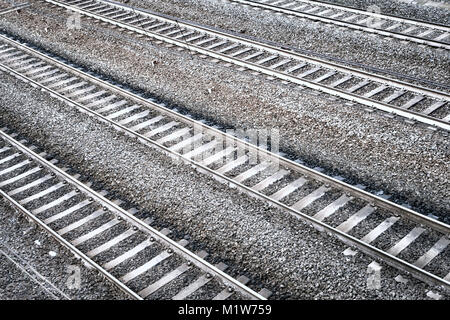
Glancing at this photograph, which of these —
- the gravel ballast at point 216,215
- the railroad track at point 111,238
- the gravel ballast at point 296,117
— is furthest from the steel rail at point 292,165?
the railroad track at point 111,238

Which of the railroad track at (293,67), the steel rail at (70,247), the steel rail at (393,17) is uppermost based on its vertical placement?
the steel rail at (393,17)

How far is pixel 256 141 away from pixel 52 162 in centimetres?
434

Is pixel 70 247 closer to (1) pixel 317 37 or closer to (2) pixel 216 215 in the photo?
(2) pixel 216 215

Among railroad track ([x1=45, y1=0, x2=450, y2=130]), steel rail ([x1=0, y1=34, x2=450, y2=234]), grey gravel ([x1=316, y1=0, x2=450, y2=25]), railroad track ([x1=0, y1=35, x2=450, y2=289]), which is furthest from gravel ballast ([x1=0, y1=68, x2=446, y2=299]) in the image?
grey gravel ([x1=316, y1=0, x2=450, y2=25])

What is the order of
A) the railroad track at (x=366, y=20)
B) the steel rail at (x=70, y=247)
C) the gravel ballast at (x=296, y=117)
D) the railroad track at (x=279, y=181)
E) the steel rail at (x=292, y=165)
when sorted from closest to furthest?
the steel rail at (x=70, y=247), the railroad track at (x=279, y=181), the steel rail at (x=292, y=165), the gravel ballast at (x=296, y=117), the railroad track at (x=366, y=20)

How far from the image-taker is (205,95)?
524 inches

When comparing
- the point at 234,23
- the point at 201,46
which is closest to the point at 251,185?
the point at 201,46

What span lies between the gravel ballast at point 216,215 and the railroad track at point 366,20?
8.13 metres

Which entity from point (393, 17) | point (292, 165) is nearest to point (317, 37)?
point (393, 17)

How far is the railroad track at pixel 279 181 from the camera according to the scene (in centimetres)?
844

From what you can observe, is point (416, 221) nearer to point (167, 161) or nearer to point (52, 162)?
point (167, 161)

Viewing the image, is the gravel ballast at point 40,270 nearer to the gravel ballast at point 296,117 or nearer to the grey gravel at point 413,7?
the gravel ballast at point 296,117

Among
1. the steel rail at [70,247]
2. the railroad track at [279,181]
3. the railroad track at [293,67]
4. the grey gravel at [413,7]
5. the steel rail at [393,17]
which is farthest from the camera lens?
the grey gravel at [413,7]

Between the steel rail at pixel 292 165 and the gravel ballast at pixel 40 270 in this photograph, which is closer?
the gravel ballast at pixel 40 270
